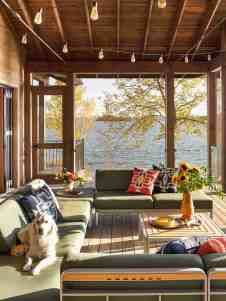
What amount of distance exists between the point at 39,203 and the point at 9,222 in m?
0.78

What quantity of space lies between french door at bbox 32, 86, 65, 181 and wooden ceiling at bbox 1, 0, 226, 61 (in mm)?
906

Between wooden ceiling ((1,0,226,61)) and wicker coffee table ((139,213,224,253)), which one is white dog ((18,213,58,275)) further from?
wooden ceiling ((1,0,226,61))

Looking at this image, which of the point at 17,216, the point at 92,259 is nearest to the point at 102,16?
the point at 17,216

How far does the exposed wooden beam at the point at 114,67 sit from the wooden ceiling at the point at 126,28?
0.46ft

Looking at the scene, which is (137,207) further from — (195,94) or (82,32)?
(195,94)

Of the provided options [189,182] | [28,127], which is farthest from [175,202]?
[28,127]

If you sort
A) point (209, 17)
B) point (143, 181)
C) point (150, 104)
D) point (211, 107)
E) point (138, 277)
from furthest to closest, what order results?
point (150, 104)
point (211, 107)
point (209, 17)
point (143, 181)
point (138, 277)

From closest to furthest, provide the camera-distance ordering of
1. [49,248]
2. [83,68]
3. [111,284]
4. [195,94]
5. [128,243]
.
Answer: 1. [111,284]
2. [49,248]
3. [128,243]
4. [83,68]
5. [195,94]

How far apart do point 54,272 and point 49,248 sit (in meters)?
0.35

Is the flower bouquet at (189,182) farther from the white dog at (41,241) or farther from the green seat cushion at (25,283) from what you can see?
the green seat cushion at (25,283)

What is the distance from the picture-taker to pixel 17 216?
418 centimetres

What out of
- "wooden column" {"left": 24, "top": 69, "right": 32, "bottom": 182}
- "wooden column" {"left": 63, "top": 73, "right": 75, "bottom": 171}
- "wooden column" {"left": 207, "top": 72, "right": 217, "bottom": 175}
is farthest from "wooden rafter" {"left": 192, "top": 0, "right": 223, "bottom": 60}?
"wooden column" {"left": 24, "top": 69, "right": 32, "bottom": 182}

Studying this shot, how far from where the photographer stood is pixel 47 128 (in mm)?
10938

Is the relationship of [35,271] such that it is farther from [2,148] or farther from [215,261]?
[2,148]
